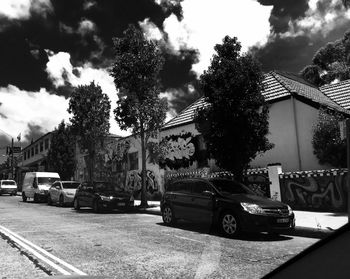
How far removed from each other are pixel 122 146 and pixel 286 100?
15040mm

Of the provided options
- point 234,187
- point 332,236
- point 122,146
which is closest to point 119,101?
point 122,146

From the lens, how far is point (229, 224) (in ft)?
33.9

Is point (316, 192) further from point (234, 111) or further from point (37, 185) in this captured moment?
point (37, 185)

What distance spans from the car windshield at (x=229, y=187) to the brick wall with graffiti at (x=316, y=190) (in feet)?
16.6

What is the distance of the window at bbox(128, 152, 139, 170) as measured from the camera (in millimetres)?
30208

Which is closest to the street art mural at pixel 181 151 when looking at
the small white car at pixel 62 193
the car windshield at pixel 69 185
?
the car windshield at pixel 69 185

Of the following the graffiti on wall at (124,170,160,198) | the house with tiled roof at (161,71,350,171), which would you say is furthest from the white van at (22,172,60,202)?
the house with tiled roof at (161,71,350,171)

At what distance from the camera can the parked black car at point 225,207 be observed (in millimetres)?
9914

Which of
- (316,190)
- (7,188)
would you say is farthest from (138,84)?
(7,188)

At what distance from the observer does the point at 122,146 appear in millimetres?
30438

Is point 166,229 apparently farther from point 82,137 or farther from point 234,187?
point 82,137

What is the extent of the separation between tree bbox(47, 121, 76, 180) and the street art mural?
1637 cm

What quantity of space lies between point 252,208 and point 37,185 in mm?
22467

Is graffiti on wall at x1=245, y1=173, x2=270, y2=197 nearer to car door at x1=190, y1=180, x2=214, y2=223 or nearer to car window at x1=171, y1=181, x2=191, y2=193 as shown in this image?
car window at x1=171, y1=181, x2=191, y2=193
